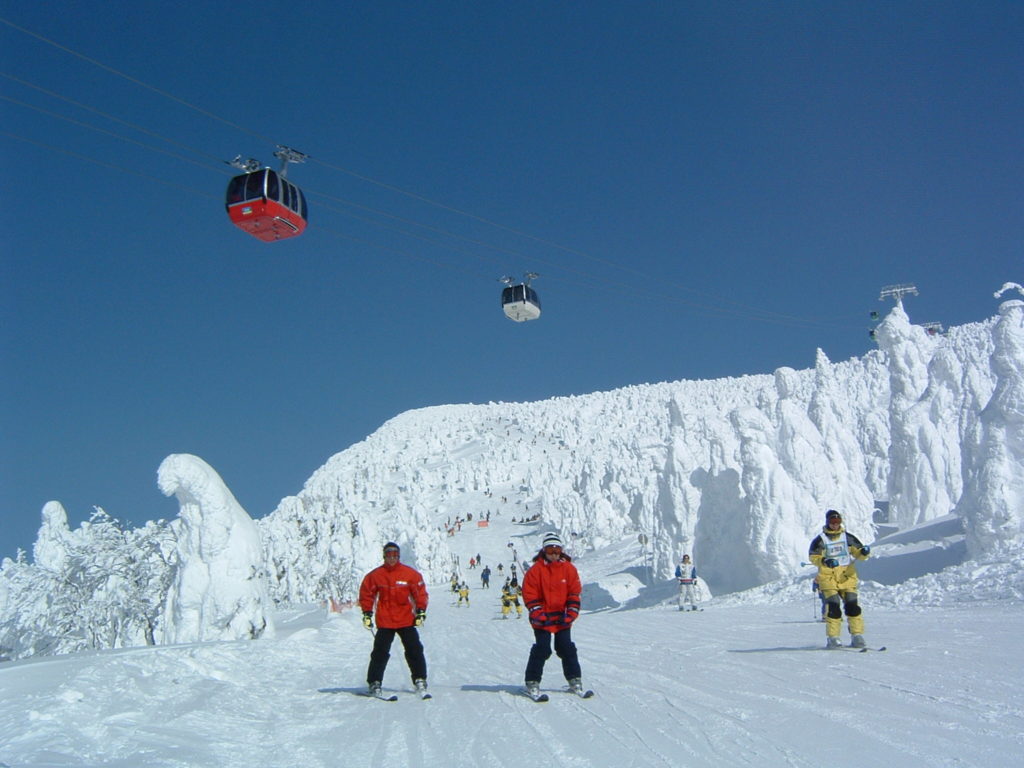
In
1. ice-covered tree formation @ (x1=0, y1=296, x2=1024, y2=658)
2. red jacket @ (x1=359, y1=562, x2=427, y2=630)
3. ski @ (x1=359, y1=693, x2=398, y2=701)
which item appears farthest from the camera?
ice-covered tree formation @ (x1=0, y1=296, x2=1024, y2=658)

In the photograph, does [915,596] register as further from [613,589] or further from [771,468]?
[613,589]

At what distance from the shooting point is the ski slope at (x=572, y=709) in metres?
4.99

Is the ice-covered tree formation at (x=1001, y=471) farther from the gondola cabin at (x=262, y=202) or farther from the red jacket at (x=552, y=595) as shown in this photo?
the gondola cabin at (x=262, y=202)

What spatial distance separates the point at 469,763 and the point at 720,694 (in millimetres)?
2681

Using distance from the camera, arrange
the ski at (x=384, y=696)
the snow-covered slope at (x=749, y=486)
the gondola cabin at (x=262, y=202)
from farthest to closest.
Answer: the snow-covered slope at (x=749, y=486) < the gondola cabin at (x=262, y=202) < the ski at (x=384, y=696)

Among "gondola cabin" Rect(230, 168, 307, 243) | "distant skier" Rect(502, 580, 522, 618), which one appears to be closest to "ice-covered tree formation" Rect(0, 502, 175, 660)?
"distant skier" Rect(502, 580, 522, 618)

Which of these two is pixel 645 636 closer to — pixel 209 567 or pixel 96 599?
pixel 209 567

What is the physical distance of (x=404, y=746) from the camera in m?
5.59

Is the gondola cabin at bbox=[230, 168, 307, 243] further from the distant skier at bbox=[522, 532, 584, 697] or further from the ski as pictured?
the distant skier at bbox=[522, 532, 584, 697]

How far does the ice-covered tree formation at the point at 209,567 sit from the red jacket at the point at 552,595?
13508 mm

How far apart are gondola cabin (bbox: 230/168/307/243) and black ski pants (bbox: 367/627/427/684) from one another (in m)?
10.5

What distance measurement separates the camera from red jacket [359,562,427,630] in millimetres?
7723

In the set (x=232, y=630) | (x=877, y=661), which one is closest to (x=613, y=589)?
(x=232, y=630)

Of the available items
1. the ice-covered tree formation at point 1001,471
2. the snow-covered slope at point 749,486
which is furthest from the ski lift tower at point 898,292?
the ice-covered tree formation at point 1001,471
